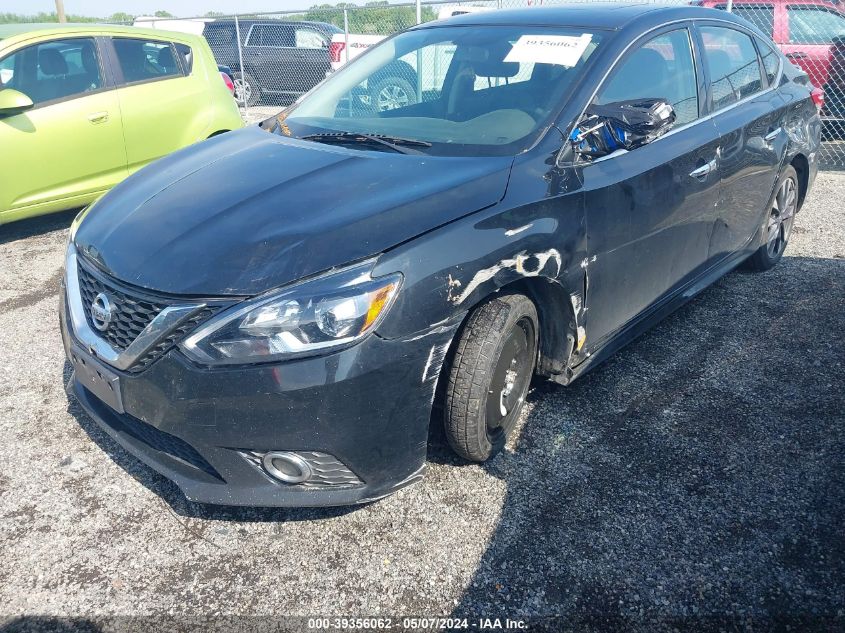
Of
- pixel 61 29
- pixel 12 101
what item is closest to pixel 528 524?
pixel 12 101

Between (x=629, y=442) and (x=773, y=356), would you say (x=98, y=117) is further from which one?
(x=773, y=356)

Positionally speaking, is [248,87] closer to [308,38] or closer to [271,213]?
[308,38]

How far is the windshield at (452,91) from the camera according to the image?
9.24 ft

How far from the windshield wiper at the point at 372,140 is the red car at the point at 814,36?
24.6 feet

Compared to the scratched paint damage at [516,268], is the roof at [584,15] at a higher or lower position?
higher

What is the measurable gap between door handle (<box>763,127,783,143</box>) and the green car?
4545 mm

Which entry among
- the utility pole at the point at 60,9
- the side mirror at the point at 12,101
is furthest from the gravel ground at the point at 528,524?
the utility pole at the point at 60,9

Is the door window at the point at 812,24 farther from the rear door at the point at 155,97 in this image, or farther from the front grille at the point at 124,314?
the front grille at the point at 124,314

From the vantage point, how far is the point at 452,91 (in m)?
3.24

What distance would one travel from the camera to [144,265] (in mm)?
2271

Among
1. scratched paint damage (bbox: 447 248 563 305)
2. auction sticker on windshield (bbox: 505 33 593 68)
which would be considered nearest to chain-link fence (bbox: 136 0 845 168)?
auction sticker on windshield (bbox: 505 33 593 68)

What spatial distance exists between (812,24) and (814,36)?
0.20 m

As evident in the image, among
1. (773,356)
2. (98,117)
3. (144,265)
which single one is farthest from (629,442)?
(98,117)

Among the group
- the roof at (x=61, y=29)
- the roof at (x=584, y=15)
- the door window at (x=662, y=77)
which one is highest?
the roof at (x=584, y=15)
